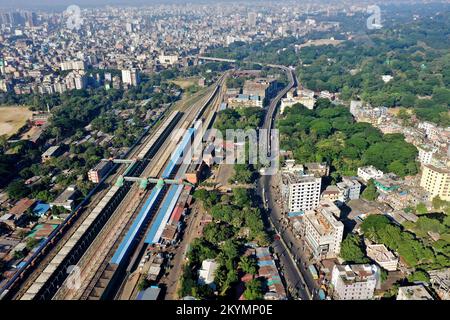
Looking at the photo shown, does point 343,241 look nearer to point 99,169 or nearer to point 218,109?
point 99,169

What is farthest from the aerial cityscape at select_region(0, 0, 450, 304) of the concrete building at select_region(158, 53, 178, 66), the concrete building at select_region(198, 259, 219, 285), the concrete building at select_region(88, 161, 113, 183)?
the concrete building at select_region(158, 53, 178, 66)

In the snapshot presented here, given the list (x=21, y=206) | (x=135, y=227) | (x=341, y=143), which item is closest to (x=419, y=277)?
(x=135, y=227)

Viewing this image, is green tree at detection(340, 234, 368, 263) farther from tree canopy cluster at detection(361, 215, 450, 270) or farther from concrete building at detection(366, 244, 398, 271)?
tree canopy cluster at detection(361, 215, 450, 270)

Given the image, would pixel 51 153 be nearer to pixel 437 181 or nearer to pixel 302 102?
pixel 302 102

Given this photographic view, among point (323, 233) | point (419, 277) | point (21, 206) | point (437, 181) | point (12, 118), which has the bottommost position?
point (21, 206)

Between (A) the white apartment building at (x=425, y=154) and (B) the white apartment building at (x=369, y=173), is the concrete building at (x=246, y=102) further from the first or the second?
(A) the white apartment building at (x=425, y=154)

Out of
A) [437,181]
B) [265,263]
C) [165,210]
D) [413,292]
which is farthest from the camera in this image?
[437,181]
